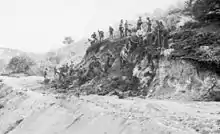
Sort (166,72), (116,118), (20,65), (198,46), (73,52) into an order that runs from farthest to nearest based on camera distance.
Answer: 1. (73,52)
2. (20,65)
3. (166,72)
4. (198,46)
5. (116,118)

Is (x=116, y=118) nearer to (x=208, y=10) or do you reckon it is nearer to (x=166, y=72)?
(x=166, y=72)

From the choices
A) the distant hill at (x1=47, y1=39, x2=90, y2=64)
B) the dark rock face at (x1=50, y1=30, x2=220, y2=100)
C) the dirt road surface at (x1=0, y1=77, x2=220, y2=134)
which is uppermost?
the distant hill at (x1=47, y1=39, x2=90, y2=64)

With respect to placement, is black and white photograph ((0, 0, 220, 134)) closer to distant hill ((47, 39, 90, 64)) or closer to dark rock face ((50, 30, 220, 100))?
dark rock face ((50, 30, 220, 100))

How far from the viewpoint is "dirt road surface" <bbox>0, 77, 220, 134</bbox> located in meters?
10.6

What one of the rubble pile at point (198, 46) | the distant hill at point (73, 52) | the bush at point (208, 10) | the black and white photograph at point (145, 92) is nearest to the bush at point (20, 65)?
the distant hill at point (73, 52)

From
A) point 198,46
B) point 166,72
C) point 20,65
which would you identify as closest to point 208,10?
point 198,46

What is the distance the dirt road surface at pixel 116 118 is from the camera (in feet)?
34.7

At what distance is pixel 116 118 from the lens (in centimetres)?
1266

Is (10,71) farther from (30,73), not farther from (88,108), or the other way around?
(88,108)

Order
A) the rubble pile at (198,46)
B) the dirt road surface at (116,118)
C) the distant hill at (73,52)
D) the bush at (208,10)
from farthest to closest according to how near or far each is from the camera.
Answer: the distant hill at (73,52) → the bush at (208,10) → the rubble pile at (198,46) → the dirt road surface at (116,118)

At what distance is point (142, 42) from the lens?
26.0 metres

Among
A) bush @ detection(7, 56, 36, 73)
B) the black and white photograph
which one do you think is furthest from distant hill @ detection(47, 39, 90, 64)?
the black and white photograph

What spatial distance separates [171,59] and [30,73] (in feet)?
158

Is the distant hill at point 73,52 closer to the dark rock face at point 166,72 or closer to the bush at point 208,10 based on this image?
the dark rock face at point 166,72
